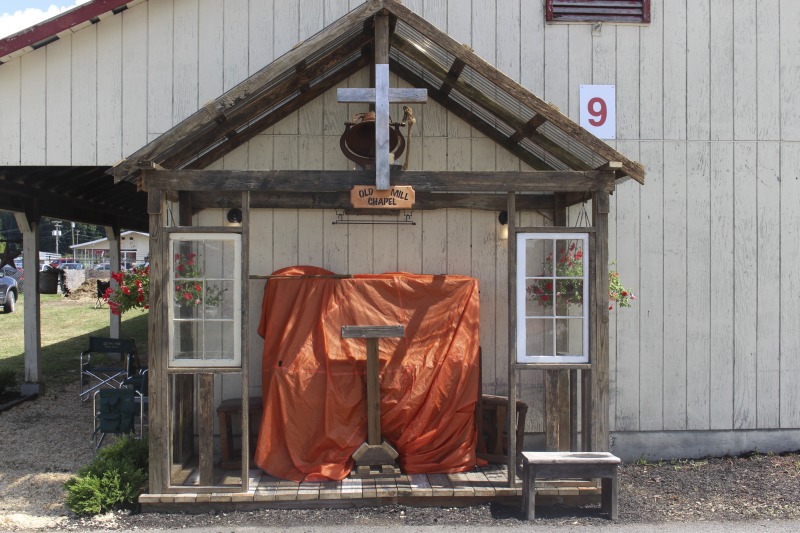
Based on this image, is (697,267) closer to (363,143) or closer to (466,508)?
(466,508)

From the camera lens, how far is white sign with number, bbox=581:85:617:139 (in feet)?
22.7

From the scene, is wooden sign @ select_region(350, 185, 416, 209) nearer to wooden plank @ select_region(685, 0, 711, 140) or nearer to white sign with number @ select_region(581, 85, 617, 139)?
white sign with number @ select_region(581, 85, 617, 139)

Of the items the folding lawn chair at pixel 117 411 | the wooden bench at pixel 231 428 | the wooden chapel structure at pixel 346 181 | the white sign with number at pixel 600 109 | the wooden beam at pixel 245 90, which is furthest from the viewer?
the white sign with number at pixel 600 109

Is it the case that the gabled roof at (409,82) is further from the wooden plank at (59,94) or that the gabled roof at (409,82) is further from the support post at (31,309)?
the support post at (31,309)

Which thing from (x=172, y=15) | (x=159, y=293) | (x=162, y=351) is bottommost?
(x=162, y=351)

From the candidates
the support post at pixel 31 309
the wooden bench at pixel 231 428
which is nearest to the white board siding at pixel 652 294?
the wooden bench at pixel 231 428

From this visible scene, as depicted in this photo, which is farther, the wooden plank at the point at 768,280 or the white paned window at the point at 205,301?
the wooden plank at the point at 768,280

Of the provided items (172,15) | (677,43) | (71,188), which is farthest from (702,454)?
(71,188)

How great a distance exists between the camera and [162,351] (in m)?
5.24

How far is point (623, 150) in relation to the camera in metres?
6.93

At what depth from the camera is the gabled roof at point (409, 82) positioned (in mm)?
4938

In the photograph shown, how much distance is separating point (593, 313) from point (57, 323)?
17.3m

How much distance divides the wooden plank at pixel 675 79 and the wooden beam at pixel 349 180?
216 centimetres

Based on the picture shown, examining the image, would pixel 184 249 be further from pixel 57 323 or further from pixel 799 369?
pixel 57 323
